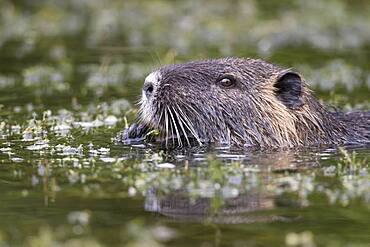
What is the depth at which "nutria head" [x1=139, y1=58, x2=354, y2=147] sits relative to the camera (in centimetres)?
888

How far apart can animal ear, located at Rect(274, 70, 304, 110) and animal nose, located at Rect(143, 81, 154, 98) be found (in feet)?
3.99

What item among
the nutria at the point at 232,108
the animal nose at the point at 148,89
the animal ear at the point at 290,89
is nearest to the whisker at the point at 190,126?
the nutria at the point at 232,108

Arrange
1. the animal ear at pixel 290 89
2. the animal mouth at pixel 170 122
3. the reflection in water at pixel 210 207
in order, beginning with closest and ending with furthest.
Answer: the reflection in water at pixel 210 207, the animal mouth at pixel 170 122, the animal ear at pixel 290 89

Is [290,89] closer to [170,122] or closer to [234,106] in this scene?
[234,106]

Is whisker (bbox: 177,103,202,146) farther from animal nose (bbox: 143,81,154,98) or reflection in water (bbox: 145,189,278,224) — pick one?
reflection in water (bbox: 145,189,278,224)

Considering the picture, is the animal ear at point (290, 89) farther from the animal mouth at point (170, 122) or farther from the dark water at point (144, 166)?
the animal mouth at point (170, 122)

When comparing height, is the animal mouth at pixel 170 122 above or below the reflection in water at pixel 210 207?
above

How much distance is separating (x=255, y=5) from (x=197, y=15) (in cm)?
126

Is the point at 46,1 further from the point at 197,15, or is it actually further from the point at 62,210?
the point at 62,210

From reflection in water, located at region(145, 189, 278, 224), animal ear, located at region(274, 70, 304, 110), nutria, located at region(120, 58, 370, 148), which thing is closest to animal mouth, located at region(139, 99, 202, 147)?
nutria, located at region(120, 58, 370, 148)

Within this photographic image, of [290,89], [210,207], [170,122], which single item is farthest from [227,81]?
[210,207]

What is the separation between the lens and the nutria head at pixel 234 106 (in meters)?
8.88

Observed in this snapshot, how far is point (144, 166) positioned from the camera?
309 inches

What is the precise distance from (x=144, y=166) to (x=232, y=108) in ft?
5.10
